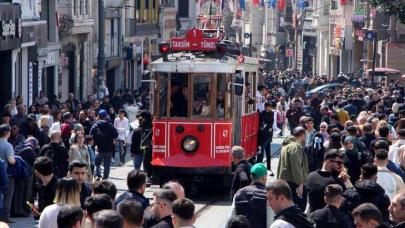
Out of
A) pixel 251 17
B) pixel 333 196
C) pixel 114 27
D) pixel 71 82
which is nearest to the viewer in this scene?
pixel 333 196

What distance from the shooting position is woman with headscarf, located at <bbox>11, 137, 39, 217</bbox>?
21.5 meters

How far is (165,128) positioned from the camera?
24828 millimetres

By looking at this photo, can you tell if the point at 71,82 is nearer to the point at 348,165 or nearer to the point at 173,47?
the point at 173,47

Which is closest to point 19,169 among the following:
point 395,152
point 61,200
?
point 395,152

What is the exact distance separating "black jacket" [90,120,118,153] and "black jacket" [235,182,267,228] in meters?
12.5

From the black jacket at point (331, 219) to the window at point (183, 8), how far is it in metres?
68.6

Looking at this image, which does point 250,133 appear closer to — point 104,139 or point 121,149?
point 104,139

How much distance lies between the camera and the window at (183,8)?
81625mm

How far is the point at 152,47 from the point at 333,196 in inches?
2205

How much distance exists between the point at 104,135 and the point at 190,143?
106 inches

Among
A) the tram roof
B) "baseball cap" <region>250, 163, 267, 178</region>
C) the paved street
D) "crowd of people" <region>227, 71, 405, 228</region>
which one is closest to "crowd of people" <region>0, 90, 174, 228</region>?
the paved street

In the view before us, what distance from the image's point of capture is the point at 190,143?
81.1 feet

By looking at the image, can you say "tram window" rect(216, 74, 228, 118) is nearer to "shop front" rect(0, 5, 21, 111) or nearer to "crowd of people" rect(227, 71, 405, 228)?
"crowd of people" rect(227, 71, 405, 228)

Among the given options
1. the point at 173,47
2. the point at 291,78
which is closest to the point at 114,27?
the point at 291,78
